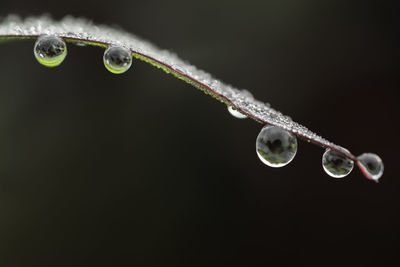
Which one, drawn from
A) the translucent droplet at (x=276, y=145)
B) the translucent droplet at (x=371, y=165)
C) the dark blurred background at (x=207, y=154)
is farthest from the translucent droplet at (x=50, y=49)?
the dark blurred background at (x=207, y=154)

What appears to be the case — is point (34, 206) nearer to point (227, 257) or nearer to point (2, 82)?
point (2, 82)

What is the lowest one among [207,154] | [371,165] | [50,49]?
[371,165]

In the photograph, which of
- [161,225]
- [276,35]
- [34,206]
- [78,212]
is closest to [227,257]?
[161,225]

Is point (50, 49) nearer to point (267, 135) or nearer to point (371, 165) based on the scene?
point (267, 135)

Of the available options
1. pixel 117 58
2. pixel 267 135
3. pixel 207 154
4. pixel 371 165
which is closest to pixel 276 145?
pixel 267 135

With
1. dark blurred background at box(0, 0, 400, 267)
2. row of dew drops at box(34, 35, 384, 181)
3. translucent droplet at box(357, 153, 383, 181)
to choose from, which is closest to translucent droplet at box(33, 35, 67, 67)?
row of dew drops at box(34, 35, 384, 181)
